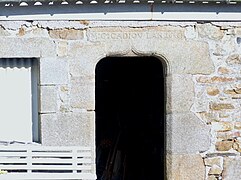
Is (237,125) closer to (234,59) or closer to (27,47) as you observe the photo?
(234,59)

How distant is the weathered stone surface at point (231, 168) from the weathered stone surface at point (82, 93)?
190 centimetres

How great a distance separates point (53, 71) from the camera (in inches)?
283

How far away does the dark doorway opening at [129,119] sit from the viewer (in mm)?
9336

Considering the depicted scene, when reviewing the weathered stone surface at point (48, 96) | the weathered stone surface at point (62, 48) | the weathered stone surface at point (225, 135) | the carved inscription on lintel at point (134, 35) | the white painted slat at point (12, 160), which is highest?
the carved inscription on lintel at point (134, 35)

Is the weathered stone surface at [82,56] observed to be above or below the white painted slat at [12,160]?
above

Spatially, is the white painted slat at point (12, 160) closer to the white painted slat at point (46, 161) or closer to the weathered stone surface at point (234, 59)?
the white painted slat at point (46, 161)

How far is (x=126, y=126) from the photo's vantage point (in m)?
10.4

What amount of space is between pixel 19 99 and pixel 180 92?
2030 mm

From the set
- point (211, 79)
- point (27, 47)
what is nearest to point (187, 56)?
point (211, 79)

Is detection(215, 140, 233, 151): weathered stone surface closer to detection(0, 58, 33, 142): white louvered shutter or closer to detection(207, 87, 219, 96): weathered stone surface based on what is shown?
detection(207, 87, 219, 96): weathered stone surface

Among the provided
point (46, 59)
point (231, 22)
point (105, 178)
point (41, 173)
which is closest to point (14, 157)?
point (41, 173)

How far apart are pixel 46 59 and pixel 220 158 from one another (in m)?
2.54

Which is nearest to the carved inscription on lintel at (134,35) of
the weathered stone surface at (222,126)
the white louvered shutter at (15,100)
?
the white louvered shutter at (15,100)

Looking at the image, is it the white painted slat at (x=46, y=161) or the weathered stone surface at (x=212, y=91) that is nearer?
the white painted slat at (x=46, y=161)
